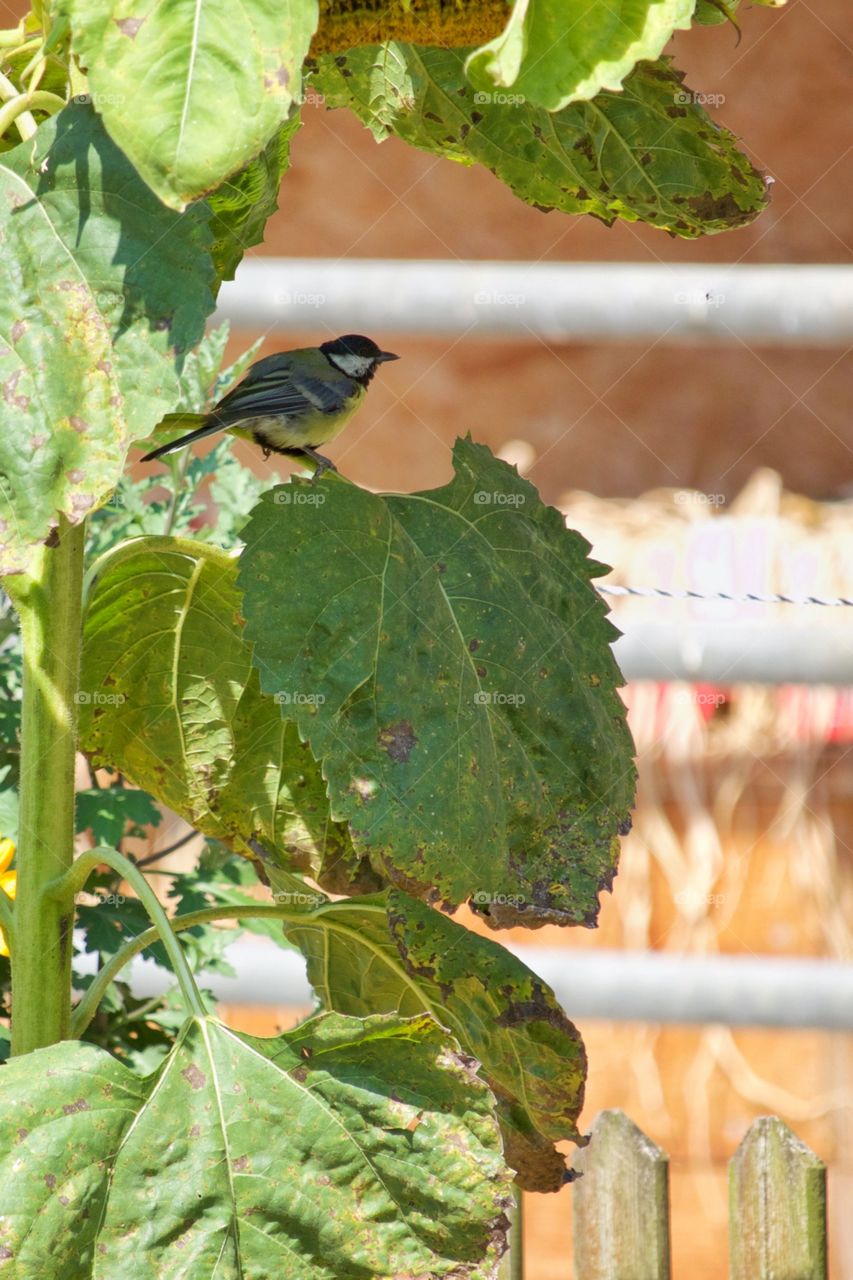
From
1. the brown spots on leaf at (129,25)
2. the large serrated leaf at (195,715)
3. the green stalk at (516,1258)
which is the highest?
the brown spots on leaf at (129,25)

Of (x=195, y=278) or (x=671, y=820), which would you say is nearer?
(x=195, y=278)

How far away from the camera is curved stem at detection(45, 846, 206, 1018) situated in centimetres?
76

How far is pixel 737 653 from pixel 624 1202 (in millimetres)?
612

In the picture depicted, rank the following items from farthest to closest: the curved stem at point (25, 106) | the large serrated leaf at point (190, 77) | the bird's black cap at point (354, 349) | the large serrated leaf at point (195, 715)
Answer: the bird's black cap at point (354, 349)
the large serrated leaf at point (195, 715)
the curved stem at point (25, 106)
the large serrated leaf at point (190, 77)

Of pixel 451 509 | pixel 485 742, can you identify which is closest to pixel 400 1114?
pixel 485 742

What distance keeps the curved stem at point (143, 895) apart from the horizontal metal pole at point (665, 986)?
82 centimetres

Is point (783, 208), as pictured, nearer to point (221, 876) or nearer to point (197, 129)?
point (221, 876)

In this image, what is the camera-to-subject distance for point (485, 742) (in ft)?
2.54

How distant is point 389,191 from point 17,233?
1.49 m

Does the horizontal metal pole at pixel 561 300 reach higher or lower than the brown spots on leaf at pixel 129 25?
higher

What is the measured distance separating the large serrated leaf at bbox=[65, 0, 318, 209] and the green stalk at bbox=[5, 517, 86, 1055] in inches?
10.9

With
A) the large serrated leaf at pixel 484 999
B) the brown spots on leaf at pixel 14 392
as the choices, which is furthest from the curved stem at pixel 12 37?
the large serrated leaf at pixel 484 999

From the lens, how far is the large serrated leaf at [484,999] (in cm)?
81

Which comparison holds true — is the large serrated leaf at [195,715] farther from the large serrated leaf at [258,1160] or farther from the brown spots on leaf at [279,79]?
the brown spots on leaf at [279,79]
